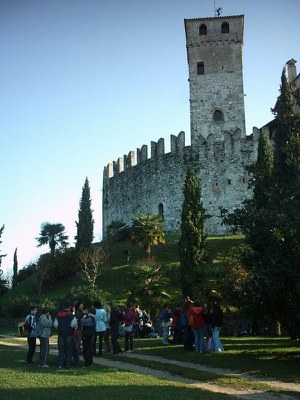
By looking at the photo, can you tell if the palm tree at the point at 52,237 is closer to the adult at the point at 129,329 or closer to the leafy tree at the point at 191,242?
the leafy tree at the point at 191,242

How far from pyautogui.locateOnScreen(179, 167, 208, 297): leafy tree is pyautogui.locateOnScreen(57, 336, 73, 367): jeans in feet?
41.9

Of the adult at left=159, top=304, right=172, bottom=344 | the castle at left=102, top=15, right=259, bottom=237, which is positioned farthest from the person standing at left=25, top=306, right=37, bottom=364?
the castle at left=102, top=15, right=259, bottom=237

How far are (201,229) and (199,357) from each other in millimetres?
15399

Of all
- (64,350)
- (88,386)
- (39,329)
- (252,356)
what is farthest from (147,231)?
(88,386)

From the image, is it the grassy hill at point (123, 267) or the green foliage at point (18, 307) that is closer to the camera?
the green foliage at point (18, 307)

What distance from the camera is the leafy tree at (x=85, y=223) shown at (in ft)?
130

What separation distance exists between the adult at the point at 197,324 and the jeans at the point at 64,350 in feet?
12.2

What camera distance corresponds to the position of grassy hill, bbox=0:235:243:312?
31.9 m

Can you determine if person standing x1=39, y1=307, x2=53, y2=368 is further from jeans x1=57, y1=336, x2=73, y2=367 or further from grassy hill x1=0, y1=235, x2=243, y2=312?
grassy hill x1=0, y1=235, x2=243, y2=312

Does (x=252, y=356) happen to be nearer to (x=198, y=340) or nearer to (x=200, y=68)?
(x=198, y=340)

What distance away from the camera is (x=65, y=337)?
12.3 m

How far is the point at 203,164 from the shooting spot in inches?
1672

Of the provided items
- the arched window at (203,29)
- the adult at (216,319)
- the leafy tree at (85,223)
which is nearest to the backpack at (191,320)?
the adult at (216,319)

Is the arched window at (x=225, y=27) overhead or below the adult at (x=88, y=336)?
overhead
